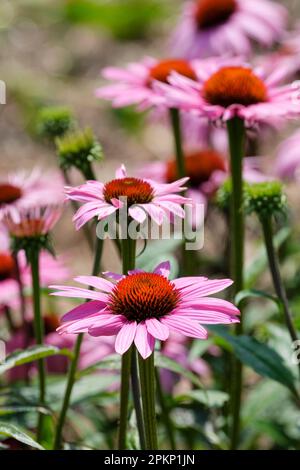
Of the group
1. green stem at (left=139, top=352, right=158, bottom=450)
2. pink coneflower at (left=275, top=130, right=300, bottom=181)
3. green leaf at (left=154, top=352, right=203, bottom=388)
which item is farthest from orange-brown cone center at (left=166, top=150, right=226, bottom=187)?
green stem at (left=139, top=352, right=158, bottom=450)

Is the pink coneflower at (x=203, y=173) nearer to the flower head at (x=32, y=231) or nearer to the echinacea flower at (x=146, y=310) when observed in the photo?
the flower head at (x=32, y=231)

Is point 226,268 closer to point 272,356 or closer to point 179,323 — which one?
point 272,356

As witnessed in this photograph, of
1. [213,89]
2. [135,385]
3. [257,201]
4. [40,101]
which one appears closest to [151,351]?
[135,385]

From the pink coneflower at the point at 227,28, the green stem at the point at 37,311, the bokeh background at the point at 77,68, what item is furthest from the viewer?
the bokeh background at the point at 77,68

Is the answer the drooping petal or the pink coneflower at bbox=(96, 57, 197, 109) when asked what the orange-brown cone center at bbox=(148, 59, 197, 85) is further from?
the drooping petal

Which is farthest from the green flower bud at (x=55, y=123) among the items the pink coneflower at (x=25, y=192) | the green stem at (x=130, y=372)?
the green stem at (x=130, y=372)

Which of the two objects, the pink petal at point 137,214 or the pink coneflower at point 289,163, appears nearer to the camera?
the pink petal at point 137,214

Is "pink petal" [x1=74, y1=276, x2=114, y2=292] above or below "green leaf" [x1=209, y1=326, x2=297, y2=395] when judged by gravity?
above

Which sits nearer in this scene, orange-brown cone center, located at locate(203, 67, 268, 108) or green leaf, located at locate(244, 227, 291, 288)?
orange-brown cone center, located at locate(203, 67, 268, 108)
